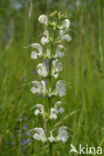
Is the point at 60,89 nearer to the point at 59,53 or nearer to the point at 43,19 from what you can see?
the point at 59,53

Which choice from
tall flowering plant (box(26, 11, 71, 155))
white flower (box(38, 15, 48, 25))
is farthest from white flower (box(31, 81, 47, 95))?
white flower (box(38, 15, 48, 25))

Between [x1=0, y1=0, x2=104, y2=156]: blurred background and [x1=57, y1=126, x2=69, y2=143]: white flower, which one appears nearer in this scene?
[x1=57, y1=126, x2=69, y2=143]: white flower

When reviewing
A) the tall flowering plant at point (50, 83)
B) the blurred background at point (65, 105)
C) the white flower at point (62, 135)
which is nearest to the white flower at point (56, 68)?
the tall flowering plant at point (50, 83)

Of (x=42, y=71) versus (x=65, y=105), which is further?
(x=65, y=105)

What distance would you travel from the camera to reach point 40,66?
140 centimetres

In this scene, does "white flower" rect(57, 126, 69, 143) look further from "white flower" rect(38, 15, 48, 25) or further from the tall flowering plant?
"white flower" rect(38, 15, 48, 25)

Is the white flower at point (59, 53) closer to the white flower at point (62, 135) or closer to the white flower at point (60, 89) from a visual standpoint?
the white flower at point (60, 89)

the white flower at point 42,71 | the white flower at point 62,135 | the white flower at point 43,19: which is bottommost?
the white flower at point 62,135

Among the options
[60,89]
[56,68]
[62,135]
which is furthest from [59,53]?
[62,135]

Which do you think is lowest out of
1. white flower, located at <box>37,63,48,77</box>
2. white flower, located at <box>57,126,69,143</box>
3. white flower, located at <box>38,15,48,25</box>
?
white flower, located at <box>57,126,69,143</box>

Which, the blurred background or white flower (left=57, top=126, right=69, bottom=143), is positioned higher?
the blurred background

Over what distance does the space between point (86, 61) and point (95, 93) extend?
0.38 m

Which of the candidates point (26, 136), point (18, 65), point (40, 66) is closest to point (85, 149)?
point (40, 66)

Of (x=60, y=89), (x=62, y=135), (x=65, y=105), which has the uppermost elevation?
(x=65, y=105)
